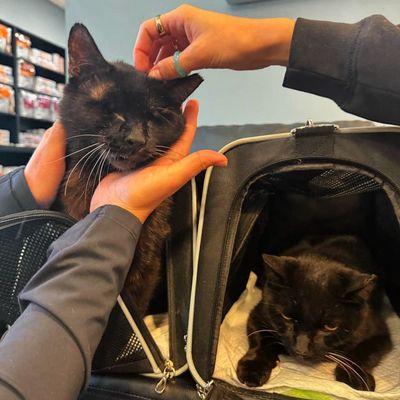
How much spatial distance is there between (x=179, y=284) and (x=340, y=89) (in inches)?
19.0

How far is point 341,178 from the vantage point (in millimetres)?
790

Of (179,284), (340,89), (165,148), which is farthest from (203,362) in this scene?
(340,89)

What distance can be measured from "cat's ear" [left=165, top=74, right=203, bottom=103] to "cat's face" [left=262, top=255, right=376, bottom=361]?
41cm

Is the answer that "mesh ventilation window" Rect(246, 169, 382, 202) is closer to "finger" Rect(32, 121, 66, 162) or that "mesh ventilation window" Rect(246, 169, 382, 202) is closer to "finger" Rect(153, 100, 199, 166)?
"finger" Rect(153, 100, 199, 166)

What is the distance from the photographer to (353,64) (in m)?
0.60

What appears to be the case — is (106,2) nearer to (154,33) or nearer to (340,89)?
(154,33)

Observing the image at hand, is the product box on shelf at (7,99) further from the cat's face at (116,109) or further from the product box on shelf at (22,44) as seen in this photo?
the cat's face at (116,109)

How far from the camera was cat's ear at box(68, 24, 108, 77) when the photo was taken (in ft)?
2.31

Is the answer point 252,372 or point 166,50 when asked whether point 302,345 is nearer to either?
point 252,372

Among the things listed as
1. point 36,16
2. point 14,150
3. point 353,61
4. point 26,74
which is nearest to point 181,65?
point 353,61

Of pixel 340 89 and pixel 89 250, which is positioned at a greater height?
pixel 340 89

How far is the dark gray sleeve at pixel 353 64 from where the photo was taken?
582 millimetres

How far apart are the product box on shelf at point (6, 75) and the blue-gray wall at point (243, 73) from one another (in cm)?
215

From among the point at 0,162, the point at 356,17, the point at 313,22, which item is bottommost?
the point at 0,162
